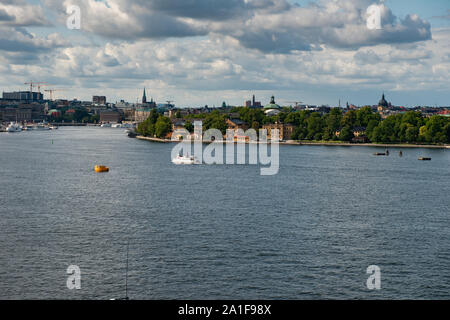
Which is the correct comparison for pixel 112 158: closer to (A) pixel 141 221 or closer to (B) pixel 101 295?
(A) pixel 141 221

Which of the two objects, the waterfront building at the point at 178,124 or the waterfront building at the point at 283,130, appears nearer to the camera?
the waterfront building at the point at 283,130

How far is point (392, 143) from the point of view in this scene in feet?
388

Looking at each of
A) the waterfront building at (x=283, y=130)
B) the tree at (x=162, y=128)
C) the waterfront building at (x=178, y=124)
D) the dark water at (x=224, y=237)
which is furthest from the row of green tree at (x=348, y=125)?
the dark water at (x=224, y=237)

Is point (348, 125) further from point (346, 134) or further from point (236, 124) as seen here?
point (236, 124)

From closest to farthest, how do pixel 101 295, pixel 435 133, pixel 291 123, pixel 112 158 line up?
pixel 101 295, pixel 112 158, pixel 435 133, pixel 291 123

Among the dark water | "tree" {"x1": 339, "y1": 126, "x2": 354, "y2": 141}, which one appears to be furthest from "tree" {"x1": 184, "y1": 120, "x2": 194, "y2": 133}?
the dark water

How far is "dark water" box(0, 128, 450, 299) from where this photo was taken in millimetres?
20203

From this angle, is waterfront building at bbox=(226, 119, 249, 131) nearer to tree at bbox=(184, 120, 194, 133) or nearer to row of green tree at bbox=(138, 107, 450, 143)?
row of green tree at bbox=(138, 107, 450, 143)

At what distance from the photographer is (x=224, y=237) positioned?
27.1m

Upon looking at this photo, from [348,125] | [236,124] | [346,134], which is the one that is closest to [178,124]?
[236,124]

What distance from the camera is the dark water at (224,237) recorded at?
2020 cm

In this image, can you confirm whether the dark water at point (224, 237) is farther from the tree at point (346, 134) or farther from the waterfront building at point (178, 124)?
A: the waterfront building at point (178, 124)
